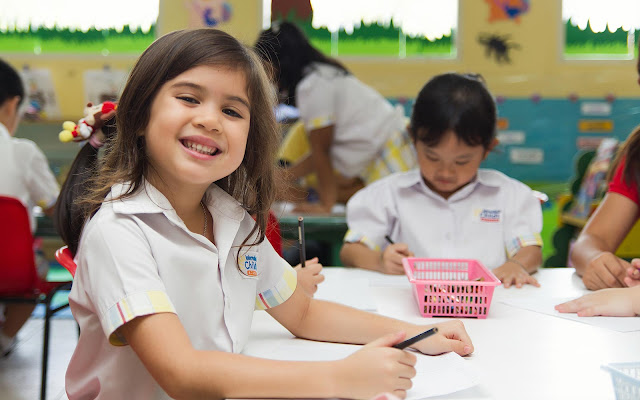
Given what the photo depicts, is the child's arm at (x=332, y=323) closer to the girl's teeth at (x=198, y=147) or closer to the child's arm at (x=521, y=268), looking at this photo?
the girl's teeth at (x=198, y=147)

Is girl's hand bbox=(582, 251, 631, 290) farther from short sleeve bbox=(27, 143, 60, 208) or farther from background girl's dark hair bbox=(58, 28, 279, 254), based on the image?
short sleeve bbox=(27, 143, 60, 208)

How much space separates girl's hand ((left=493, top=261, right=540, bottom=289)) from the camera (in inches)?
60.1

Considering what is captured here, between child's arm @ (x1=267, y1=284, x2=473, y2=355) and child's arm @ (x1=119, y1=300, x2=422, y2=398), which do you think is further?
child's arm @ (x1=267, y1=284, x2=473, y2=355)

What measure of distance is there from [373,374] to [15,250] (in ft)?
5.93

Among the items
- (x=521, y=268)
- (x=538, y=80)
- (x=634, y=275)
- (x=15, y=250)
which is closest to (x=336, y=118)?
(x=15, y=250)

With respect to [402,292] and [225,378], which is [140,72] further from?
[402,292]

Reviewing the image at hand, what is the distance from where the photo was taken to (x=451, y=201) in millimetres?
1891

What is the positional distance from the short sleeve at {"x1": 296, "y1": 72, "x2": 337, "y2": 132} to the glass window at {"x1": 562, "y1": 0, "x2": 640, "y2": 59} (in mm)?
2831

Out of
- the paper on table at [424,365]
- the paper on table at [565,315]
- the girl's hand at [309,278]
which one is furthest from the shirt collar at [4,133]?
the paper on table at [565,315]

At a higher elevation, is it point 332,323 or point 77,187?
point 77,187

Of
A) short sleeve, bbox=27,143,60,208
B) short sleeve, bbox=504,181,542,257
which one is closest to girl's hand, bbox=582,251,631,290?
short sleeve, bbox=504,181,542,257

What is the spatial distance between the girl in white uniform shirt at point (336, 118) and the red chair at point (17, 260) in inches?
51.3

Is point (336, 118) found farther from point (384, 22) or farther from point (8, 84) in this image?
point (384, 22)

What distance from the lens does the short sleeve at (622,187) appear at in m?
1.78
